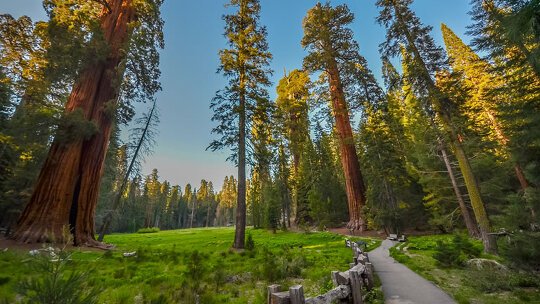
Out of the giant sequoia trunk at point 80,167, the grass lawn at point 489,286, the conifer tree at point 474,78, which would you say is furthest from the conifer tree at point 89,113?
the conifer tree at point 474,78

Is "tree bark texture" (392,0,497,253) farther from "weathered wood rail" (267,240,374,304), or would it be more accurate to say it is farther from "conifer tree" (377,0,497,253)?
"weathered wood rail" (267,240,374,304)

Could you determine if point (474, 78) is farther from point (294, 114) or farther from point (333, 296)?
point (333, 296)

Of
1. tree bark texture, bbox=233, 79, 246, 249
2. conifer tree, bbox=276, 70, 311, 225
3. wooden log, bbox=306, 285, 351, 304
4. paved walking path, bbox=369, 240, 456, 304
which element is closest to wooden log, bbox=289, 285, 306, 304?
wooden log, bbox=306, 285, 351, 304

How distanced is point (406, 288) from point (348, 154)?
18.8 m

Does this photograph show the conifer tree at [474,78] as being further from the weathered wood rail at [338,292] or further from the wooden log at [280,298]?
the wooden log at [280,298]

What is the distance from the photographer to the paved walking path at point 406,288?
595 centimetres

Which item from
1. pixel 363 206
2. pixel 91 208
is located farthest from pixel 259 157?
pixel 363 206

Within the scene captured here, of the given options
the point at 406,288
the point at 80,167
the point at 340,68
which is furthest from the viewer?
the point at 340,68

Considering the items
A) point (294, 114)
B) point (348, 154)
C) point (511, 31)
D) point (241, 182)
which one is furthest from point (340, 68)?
point (511, 31)

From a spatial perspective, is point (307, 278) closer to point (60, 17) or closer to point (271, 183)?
point (60, 17)

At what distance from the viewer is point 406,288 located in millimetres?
6914

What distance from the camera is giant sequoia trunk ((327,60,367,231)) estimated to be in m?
24.3

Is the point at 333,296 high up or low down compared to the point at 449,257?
up

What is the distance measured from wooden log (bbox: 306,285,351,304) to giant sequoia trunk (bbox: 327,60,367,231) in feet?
65.6
